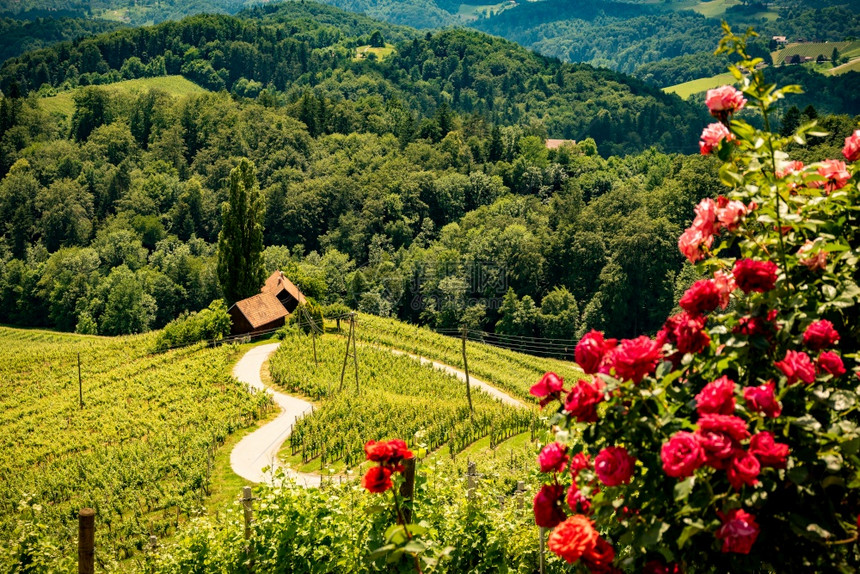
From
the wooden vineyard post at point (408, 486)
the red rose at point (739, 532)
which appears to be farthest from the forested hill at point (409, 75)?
the red rose at point (739, 532)

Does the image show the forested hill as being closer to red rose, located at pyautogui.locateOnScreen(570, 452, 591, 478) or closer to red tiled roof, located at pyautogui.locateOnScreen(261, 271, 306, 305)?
red tiled roof, located at pyautogui.locateOnScreen(261, 271, 306, 305)

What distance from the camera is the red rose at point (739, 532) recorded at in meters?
3.26

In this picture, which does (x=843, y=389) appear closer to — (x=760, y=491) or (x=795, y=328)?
(x=795, y=328)

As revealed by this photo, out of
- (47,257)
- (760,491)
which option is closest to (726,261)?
(760,491)

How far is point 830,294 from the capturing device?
3.88 m

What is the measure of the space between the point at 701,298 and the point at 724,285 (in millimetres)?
175

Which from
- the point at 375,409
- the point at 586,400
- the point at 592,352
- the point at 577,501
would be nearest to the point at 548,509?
the point at 577,501

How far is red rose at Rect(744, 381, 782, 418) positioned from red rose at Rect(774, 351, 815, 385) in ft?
0.40

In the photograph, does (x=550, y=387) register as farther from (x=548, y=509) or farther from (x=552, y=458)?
(x=548, y=509)

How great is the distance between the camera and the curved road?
21956 millimetres

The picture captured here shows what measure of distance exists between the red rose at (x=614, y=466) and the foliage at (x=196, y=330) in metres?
36.5

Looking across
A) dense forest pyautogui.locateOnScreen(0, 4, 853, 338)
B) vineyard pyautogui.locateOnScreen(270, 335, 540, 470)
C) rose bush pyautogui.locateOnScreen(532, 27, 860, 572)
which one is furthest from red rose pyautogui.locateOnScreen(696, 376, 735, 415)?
dense forest pyautogui.locateOnScreen(0, 4, 853, 338)

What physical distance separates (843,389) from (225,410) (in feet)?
83.5

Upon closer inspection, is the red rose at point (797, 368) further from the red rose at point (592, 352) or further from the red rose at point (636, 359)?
the red rose at point (592, 352)
